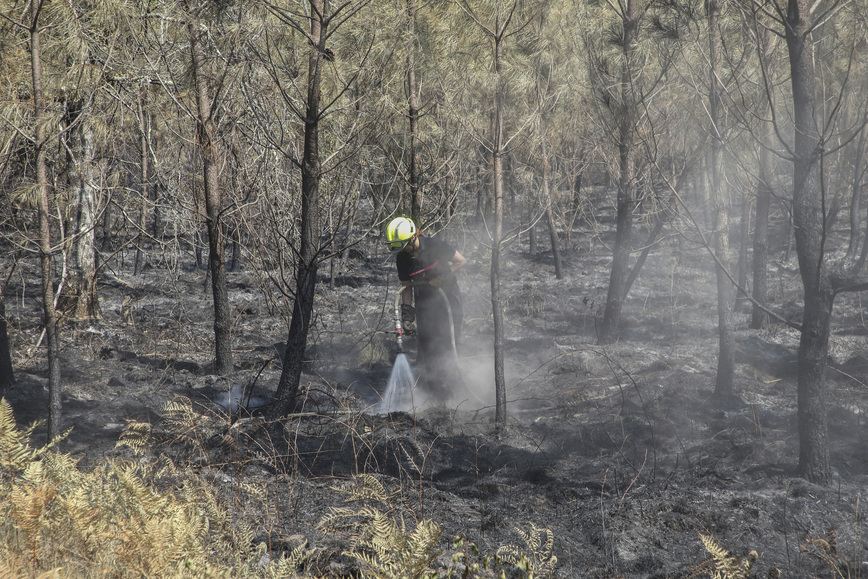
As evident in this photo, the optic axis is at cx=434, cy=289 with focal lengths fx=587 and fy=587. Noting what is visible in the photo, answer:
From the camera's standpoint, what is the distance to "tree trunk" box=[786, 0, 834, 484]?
153 inches

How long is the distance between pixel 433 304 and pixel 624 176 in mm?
3694

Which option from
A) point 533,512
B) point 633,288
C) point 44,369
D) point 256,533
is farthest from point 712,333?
point 44,369

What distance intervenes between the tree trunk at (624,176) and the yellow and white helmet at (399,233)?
10.7ft

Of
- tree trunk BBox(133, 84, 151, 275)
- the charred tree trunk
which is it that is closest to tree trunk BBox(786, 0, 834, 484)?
tree trunk BBox(133, 84, 151, 275)

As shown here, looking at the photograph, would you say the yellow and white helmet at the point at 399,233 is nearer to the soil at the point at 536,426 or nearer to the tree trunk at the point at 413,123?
the soil at the point at 536,426

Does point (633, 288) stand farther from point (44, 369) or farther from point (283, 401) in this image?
point (44, 369)

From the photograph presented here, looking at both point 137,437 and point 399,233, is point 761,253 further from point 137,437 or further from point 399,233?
point 137,437

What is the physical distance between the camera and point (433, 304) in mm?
7414

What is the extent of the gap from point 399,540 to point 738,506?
2.93m

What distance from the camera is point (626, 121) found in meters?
8.44

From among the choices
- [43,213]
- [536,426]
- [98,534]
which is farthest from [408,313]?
[98,534]

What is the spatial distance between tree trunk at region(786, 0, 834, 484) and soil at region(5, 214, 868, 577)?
0.40 meters

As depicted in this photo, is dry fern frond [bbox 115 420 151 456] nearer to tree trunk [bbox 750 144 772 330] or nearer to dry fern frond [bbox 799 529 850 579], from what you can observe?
dry fern frond [bbox 799 529 850 579]

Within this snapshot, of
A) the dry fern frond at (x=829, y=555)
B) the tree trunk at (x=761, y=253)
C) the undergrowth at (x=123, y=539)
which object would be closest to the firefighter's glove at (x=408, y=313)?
the undergrowth at (x=123, y=539)
